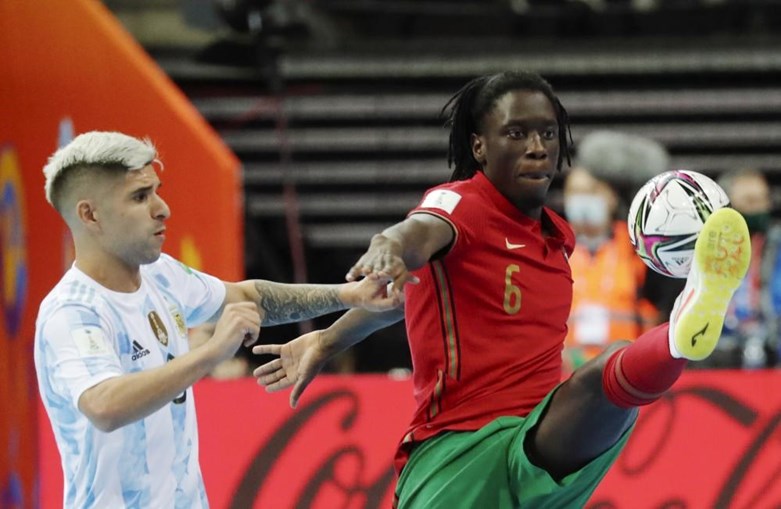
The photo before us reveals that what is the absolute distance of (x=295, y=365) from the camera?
4.27 metres

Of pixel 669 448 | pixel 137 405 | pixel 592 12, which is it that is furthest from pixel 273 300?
pixel 592 12

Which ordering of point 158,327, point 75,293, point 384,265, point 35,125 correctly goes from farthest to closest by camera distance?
point 35,125, point 158,327, point 75,293, point 384,265

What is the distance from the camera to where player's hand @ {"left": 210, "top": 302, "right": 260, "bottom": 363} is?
359 centimetres

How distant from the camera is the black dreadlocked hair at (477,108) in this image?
4180mm

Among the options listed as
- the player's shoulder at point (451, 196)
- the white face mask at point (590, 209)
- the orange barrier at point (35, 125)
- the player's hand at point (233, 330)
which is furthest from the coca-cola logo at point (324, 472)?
the player's hand at point (233, 330)

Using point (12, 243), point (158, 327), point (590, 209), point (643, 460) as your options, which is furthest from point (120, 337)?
point (590, 209)

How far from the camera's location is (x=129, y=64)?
25.1 ft

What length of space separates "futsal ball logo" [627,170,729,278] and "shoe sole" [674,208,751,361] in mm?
246

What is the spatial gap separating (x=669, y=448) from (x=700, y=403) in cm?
25

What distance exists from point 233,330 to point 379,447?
2.67 meters

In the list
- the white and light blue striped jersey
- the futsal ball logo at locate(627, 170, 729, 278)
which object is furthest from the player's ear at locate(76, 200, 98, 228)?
the futsal ball logo at locate(627, 170, 729, 278)

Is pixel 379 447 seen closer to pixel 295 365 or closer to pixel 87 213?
pixel 295 365

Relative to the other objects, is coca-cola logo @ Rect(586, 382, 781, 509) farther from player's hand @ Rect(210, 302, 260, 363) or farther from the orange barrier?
player's hand @ Rect(210, 302, 260, 363)

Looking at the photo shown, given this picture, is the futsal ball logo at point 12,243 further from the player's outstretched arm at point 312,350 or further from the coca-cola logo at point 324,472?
the player's outstretched arm at point 312,350
